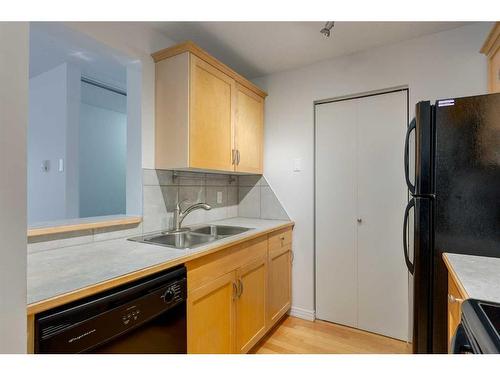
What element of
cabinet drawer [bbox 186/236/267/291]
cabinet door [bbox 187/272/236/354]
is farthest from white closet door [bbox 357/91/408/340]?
cabinet door [bbox 187/272/236/354]

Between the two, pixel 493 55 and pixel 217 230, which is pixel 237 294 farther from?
pixel 493 55

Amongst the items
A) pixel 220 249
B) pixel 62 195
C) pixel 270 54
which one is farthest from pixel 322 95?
pixel 62 195

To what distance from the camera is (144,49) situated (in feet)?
5.62

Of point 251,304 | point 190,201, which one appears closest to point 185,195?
point 190,201

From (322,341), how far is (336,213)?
3.31ft

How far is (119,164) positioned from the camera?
364 cm

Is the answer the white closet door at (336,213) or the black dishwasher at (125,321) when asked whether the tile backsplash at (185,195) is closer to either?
the black dishwasher at (125,321)

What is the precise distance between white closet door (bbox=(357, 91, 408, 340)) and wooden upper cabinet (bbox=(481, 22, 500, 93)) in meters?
0.48

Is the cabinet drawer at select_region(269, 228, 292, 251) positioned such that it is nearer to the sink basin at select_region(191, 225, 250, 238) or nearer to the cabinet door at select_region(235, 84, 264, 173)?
the sink basin at select_region(191, 225, 250, 238)

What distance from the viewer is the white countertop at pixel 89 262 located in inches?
32.5
